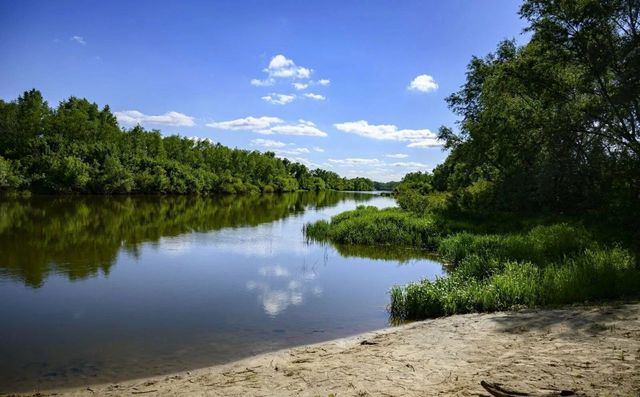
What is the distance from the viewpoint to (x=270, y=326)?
12375 mm

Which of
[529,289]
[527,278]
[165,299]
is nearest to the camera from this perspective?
[529,289]

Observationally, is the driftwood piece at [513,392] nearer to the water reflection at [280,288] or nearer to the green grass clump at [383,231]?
the water reflection at [280,288]

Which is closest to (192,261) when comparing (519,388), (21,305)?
(21,305)

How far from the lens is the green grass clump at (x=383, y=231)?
91.5ft

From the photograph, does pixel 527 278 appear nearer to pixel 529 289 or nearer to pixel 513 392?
pixel 529 289

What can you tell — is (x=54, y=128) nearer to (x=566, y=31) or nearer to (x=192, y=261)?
A: (x=192, y=261)

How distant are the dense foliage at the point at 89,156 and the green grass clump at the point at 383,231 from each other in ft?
174

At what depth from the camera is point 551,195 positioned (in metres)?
27.4

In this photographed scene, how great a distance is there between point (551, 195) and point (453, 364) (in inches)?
925

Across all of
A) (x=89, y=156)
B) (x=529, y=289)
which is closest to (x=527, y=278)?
(x=529, y=289)

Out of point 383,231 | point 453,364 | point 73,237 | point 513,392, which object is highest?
point 383,231

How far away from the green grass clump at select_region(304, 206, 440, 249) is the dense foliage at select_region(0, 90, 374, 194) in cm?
5316

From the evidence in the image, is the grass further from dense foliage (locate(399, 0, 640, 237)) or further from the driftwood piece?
the driftwood piece

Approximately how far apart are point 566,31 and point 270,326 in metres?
21.8
